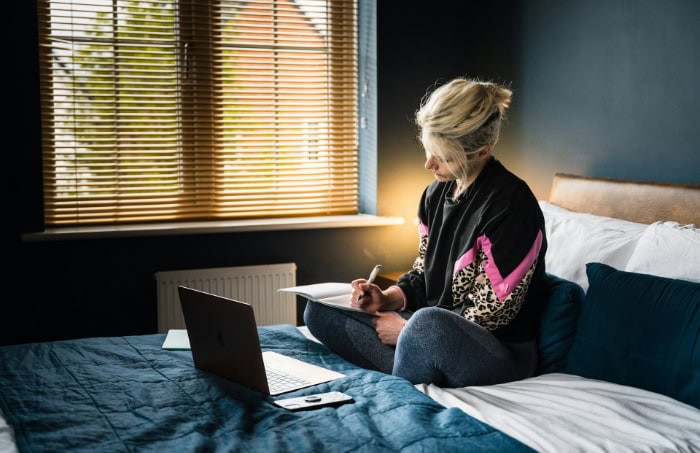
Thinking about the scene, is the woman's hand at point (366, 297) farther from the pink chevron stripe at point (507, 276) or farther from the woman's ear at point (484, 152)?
the woman's ear at point (484, 152)

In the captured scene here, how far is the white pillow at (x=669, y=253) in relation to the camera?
2107 millimetres

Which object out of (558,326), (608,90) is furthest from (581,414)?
(608,90)

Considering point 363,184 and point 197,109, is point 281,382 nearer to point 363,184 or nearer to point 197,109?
point 197,109

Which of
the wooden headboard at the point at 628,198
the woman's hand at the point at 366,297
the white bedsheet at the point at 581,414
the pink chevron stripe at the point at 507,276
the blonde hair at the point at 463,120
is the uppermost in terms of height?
the blonde hair at the point at 463,120

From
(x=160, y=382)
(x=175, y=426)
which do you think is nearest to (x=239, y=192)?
(x=160, y=382)

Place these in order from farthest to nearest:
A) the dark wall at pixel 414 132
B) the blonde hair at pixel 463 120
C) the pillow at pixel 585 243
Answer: the dark wall at pixel 414 132
the pillow at pixel 585 243
the blonde hair at pixel 463 120

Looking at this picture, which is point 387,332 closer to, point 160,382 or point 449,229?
point 449,229

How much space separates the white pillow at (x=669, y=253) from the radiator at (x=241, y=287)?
1760mm

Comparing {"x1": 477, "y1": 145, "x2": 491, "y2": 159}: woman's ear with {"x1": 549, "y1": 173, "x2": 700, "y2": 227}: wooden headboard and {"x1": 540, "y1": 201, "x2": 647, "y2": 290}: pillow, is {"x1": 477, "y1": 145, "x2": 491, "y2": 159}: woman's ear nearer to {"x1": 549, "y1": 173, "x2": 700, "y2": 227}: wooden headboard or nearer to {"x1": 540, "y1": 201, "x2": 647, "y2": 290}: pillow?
{"x1": 540, "y1": 201, "x2": 647, "y2": 290}: pillow

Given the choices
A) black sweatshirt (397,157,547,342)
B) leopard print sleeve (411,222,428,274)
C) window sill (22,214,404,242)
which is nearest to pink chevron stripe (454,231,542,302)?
black sweatshirt (397,157,547,342)

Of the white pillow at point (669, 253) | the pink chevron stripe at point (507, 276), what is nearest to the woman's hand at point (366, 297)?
the pink chevron stripe at point (507, 276)

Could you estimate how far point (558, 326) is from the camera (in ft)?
7.29

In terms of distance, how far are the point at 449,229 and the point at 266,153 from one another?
1567 mm

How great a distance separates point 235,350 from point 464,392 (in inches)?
23.6
